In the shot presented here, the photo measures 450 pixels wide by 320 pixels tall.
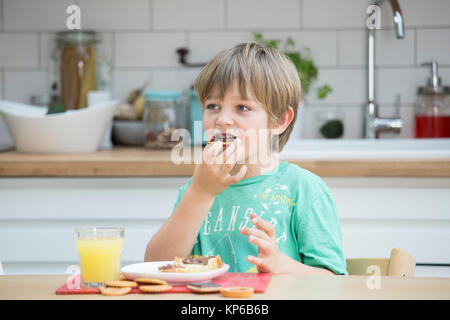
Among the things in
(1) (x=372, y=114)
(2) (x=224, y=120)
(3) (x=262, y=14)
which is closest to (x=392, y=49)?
(1) (x=372, y=114)

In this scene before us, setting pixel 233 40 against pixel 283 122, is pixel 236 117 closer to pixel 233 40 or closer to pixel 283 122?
pixel 283 122

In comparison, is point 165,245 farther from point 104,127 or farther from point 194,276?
point 104,127

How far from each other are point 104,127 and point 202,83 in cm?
98

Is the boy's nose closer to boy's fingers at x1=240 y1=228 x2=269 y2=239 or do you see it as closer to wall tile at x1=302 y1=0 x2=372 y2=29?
boy's fingers at x1=240 y1=228 x2=269 y2=239

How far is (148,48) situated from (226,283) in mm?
1729

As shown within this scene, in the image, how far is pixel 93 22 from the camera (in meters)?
2.40

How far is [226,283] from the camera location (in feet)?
2.60

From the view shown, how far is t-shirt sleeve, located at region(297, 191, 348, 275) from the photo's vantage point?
106cm

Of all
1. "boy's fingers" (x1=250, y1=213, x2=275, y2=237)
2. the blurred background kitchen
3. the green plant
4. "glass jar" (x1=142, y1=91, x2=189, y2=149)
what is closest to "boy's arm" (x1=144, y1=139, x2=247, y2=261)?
"boy's fingers" (x1=250, y1=213, x2=275, y2=237)

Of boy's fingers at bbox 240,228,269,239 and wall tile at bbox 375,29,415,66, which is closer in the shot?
boy's fingers at bbox 240,228,269,239

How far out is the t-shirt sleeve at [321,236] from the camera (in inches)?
41.9

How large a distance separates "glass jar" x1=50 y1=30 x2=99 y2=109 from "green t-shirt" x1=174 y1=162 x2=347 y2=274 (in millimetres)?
1260

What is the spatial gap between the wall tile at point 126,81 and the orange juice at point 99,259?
65.3 inches

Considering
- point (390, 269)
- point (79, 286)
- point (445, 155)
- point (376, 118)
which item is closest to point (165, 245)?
point (79, 286)
